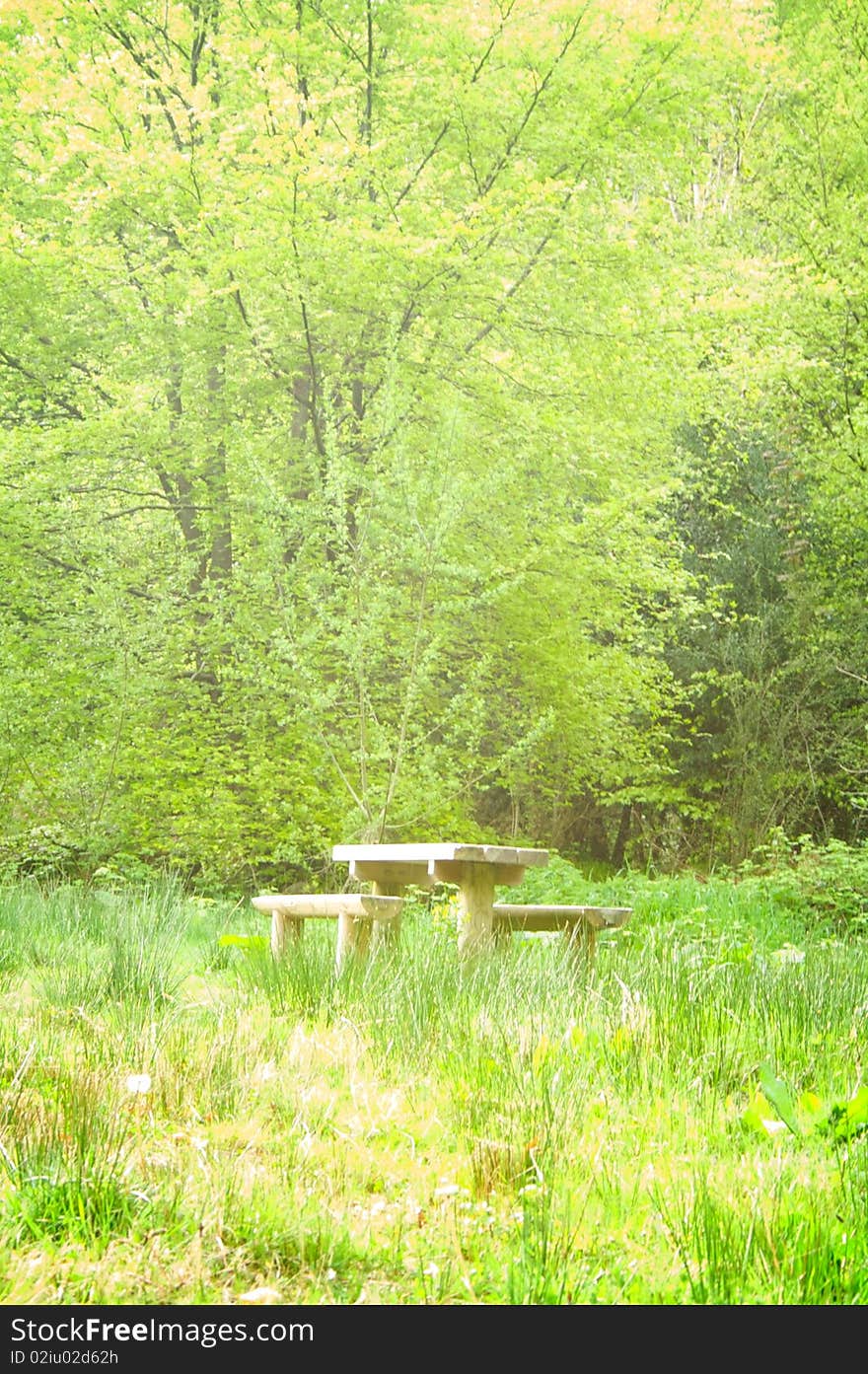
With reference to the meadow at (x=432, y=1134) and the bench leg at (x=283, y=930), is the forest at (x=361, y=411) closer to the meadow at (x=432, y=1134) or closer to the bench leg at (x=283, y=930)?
the bench leg at (x=283, y=930)

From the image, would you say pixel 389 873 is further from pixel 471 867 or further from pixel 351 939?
pixel 471 867

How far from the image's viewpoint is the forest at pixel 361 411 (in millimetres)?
9477

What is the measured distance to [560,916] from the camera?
5.05 metres

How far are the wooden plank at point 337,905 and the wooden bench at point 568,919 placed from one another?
0.54 meters

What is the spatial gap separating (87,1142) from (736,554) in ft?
41.2

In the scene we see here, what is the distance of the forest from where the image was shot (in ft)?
31.1

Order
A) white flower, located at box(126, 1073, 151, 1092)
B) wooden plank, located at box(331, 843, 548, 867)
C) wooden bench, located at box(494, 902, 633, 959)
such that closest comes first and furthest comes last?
1. white flower, located at box(126, 1073, 151, 1092)
2. wooden plank, located at box(331, 843, 548, 867)
3. wooden bench, located at box(494, 902, 633, 959)

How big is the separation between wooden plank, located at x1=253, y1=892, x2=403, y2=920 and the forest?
3.71m

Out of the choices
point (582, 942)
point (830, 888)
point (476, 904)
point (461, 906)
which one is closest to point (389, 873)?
point (461, 906)

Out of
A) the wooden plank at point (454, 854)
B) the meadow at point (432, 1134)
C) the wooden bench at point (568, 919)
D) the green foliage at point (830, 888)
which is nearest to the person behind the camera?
the meadow at point (432, 1134)

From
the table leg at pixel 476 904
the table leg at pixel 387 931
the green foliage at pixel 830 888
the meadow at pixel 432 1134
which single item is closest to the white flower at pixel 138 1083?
the meadow at pixel 432 1134

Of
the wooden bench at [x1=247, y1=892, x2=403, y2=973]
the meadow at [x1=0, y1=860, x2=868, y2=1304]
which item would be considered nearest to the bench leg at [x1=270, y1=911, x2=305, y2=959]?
the wooden bench at [x1=247, y1=892, x2=403, y2=973]

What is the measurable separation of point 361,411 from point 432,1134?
10.2m

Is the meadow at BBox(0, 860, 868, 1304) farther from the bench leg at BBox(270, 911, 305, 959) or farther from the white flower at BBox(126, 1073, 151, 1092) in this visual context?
the bench leg at BBox(270, 911, 305, 959)
